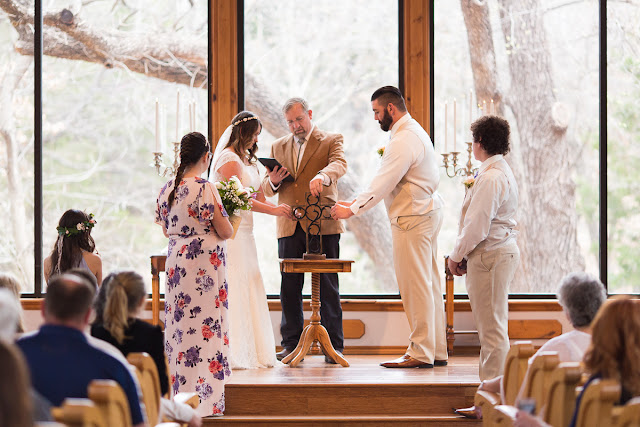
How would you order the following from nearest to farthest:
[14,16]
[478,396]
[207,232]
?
[478,396] → [207,232] → [14,16]

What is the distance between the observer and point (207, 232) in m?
4.38

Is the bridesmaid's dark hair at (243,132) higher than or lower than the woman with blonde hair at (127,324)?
higher

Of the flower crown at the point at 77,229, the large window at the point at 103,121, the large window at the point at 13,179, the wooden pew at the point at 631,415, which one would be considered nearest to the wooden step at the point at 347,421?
the flower crown at the point at 77,229

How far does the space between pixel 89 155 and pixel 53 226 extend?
672mm

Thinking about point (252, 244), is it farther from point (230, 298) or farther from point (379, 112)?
point (379, 112)

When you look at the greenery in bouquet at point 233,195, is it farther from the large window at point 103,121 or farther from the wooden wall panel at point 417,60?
the wooden wall panel at point 417,60

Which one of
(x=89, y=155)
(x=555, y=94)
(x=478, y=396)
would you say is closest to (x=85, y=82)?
(x=89, y=155)

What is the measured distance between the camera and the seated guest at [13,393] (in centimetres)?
152

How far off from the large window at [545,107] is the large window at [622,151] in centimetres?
12

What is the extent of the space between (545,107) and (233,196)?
3099 millimetres

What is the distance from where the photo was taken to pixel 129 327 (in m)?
2.96

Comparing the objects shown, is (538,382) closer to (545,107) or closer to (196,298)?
(196,298)

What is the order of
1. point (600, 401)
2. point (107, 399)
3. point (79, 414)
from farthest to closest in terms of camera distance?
point (600, 401) < point (107, 399) < point (79, 414)

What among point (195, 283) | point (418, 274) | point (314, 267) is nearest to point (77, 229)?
point (195, 283)
